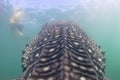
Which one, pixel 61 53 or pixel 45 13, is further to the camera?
pixel 45 13

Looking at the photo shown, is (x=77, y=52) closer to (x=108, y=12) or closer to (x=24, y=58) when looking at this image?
(x=24, y=58)

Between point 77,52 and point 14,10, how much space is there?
22490mm

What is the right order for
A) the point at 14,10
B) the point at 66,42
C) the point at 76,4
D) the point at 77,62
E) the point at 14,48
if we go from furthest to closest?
the point at 14,48
the point at 76,4
the point at 14,10
the point at 66,42
the point at 77,62

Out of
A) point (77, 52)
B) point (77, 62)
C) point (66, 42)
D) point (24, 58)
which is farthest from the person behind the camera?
point (24, 58)

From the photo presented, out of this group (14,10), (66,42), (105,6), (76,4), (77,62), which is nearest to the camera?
(77,62)

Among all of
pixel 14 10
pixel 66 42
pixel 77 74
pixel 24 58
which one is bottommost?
pixel 77 74

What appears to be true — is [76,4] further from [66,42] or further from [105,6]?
[66,42]

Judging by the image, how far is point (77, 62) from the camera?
3.99 meters

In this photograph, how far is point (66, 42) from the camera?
4.95m

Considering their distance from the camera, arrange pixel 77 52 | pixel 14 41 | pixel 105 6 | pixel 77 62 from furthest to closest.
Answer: pixel 14 41 → pixel 105 6 → pixel 77 52 → pixel 77 62

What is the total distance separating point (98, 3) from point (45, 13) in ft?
20.2

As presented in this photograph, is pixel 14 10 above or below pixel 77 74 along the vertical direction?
above

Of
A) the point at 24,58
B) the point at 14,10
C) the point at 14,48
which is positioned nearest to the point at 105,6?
the point at 14,10

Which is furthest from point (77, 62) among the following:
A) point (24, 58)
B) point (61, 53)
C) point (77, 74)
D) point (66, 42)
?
point (24, 58)
